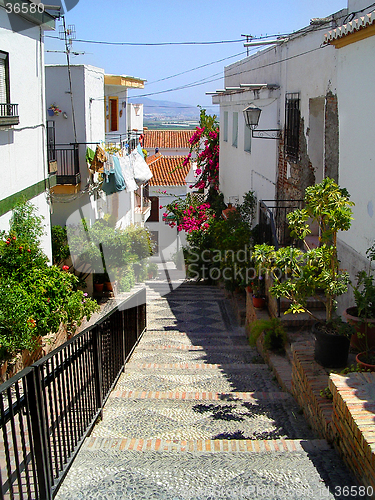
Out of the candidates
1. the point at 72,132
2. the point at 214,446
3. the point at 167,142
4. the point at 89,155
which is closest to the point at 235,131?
the point at 89,155

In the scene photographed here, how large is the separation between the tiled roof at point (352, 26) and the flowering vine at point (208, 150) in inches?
549

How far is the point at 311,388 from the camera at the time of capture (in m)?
5.07

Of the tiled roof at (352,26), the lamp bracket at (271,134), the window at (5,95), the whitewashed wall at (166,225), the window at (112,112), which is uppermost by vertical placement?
the window at (112,112)

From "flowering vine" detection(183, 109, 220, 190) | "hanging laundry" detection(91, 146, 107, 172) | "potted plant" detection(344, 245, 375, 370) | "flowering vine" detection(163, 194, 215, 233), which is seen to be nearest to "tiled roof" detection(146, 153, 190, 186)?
"flowering vine" detection(183, 109, 220, 190)

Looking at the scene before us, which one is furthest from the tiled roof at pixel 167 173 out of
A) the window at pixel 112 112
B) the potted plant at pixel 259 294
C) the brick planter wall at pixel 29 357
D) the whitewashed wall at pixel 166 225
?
the brick planter wall at pixel 29 357

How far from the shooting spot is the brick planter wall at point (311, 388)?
4.57m

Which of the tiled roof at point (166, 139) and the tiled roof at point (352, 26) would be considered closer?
the tiled roof at point (352, 26)

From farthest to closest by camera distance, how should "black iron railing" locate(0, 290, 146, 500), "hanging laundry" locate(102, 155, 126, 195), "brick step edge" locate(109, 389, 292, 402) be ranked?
"hanging laundry" locate(102, 155, 126, 195) < "brick step edge" locate(109, 389, 292, 402) < "black iron railing" locate(0, 290, 146, 500)

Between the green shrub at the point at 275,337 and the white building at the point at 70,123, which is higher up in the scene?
the white building at the point at 70,123

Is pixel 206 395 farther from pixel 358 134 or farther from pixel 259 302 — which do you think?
pixel 259 302

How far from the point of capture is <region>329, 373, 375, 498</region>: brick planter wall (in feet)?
11.4

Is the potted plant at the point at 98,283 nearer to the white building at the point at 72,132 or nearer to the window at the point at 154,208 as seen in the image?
the white building at the point at 72,132

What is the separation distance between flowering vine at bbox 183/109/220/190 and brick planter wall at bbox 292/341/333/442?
16.0 metres

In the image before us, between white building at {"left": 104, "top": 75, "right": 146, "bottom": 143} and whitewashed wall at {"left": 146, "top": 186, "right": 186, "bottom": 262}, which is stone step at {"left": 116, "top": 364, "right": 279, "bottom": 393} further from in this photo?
whitewashed wall at {"left": 146, "top": 186, "right": 186, "bottom": 262}
